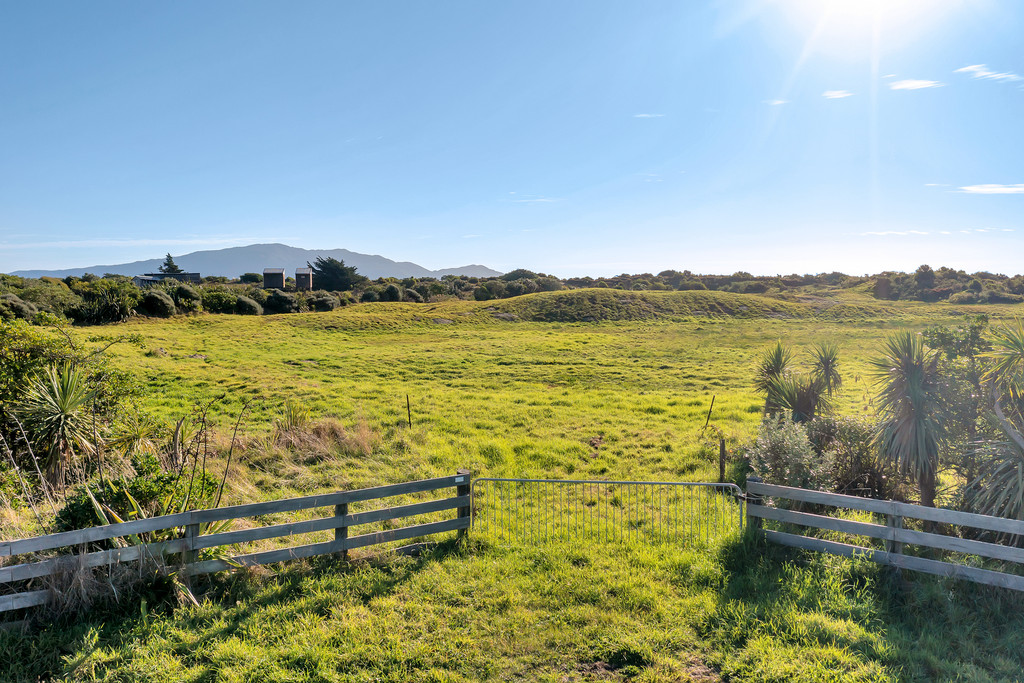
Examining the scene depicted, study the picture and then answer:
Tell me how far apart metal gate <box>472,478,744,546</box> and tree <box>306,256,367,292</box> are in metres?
72.1

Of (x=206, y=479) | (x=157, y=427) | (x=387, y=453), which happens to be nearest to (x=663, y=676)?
(x=206, y=479)

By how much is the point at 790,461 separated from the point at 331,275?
253 feet

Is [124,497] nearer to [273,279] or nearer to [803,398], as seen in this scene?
[803,398]

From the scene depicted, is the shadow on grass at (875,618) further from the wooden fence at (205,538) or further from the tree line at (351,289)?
the tree line at (351,289)

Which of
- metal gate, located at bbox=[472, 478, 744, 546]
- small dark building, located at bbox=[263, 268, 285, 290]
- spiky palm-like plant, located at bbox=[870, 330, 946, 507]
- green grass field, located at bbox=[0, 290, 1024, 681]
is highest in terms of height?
small dark building, located at bbox=[263, 268, 285, 290]

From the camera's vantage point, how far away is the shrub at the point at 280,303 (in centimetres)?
4919

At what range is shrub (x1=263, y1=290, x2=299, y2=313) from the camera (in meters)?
49.2

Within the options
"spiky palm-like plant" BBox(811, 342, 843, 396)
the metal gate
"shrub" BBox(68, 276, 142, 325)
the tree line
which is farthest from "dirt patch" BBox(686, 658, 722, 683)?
"shrub" BBox(68, 276, 142, 325)

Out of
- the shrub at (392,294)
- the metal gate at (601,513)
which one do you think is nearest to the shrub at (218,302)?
the shrub at (392,294)

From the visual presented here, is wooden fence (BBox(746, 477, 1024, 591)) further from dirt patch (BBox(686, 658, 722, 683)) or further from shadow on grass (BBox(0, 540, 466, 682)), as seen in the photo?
shadow on grass (BBox(0, 540, 466, 682))

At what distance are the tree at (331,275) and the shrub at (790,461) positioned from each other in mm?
74138

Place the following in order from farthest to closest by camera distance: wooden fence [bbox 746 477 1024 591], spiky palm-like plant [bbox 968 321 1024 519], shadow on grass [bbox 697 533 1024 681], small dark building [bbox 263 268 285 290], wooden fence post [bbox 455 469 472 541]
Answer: small dark building [bbox 263 268 285 290] → wooden fence post [bbox 455 469 472 541] → spiky palm-like plant [bbox 968 321 1024 519] → wooden fence [bbox 746 477 1024 591] → shadow on grass [bbox 697 533 1024 681]

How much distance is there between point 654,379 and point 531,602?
1849cm

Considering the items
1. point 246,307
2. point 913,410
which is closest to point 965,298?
point 913,410
